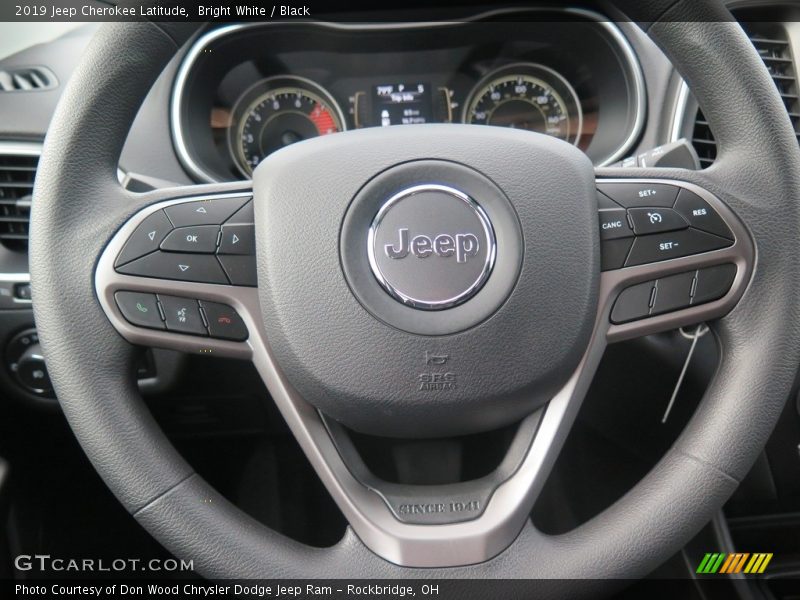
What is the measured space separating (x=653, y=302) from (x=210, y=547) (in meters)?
0.57

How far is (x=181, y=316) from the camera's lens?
896mm

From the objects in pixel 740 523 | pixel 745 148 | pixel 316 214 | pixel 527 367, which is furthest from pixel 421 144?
pixel 740 523

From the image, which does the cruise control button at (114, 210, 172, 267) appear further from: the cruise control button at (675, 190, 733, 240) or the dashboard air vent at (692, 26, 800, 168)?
the dashboard air vent at (692, 26, 800, 168)

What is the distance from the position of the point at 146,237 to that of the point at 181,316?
0.10 meters

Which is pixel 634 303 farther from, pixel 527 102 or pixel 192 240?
pixel 527 102

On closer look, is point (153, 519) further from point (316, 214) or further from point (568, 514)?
point (568, 514)

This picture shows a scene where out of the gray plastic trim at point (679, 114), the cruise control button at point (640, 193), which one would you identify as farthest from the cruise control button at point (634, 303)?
the gray plastic trim at point (679, 114)

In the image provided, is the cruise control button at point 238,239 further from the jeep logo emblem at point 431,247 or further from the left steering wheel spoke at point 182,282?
the jeep logo emblem at point 431,247

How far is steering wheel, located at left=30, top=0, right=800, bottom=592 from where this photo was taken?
0.86 metres

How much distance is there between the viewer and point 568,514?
1532 mm

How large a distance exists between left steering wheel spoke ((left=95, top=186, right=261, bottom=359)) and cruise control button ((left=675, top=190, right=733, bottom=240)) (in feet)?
1.66

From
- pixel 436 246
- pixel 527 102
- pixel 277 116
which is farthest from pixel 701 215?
pixel 277 116

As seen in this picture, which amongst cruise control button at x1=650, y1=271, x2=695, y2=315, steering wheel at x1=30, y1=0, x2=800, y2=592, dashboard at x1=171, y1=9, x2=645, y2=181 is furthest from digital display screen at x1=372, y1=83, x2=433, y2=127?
cruise control button at x1=650, y1=271, x2=695, y2=315

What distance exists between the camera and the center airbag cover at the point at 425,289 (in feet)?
2.82
